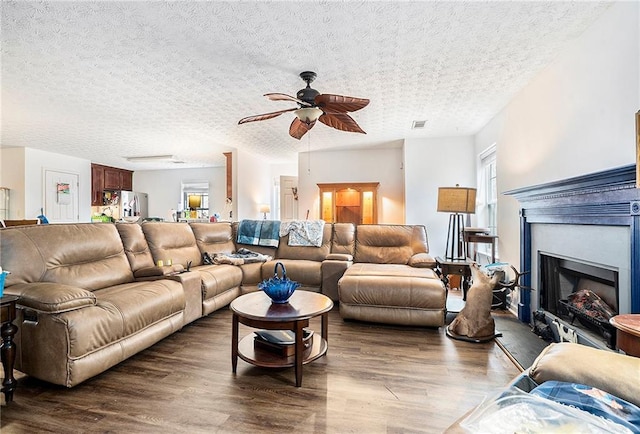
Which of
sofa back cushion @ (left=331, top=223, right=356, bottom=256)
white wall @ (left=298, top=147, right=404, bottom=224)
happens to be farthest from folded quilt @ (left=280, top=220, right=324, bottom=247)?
white wall @ (left=298, top=147, right=404, bottom=224)

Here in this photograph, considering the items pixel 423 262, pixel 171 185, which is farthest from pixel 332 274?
pixel 171 185

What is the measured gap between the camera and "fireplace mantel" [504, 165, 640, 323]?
1.76 meters

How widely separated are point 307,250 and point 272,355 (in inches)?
89.5

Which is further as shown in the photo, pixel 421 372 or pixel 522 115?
pixel 522 115

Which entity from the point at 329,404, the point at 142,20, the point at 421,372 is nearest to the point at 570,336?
the point at 421,372

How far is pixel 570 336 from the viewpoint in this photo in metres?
2.32

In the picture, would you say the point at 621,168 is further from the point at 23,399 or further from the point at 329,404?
the point at 23,399

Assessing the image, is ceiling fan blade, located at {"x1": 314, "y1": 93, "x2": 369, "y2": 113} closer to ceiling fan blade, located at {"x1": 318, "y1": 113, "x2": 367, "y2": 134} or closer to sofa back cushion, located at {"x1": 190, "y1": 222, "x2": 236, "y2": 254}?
ceiling fan blade, located at {"x1": 318, "y1": 113, "x2": 367, "y2": 134}

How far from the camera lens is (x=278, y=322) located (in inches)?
76.0

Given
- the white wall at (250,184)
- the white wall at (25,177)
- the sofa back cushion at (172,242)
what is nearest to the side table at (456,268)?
the sofa back cushion at (172,242)

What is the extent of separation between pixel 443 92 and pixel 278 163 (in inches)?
204

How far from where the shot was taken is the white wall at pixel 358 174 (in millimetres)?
6426

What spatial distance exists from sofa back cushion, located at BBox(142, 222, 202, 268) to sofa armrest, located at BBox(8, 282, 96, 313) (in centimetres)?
136

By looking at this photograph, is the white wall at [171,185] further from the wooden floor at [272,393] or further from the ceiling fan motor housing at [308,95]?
the wooden floor at [272,393]
